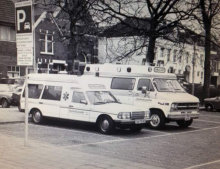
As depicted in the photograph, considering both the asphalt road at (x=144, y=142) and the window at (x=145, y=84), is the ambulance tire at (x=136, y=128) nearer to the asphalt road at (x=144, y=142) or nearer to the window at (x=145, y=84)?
the asphalt road at (x=144, y=142)

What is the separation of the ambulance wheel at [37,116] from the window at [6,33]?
1931cm

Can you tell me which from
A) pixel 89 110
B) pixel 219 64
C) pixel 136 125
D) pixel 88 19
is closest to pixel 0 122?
pixel 89 110

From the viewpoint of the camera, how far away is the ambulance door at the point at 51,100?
14.6 m

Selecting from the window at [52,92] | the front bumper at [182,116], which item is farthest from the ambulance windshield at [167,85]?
the window at [52,92]

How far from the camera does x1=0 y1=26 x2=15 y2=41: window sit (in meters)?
32.9

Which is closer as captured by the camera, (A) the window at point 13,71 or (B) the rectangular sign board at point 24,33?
(B) the rectangular sign board at point 24,33

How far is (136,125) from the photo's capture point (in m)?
13.5

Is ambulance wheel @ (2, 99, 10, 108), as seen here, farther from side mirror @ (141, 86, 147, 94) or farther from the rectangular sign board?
the rectangular sign board

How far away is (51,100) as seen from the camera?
14914 millimetres

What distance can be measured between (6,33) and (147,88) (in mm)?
21433

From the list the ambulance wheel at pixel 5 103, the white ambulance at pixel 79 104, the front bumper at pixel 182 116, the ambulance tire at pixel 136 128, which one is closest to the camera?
the white ambulance at pixel 79 104

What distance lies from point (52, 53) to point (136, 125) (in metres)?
25.0

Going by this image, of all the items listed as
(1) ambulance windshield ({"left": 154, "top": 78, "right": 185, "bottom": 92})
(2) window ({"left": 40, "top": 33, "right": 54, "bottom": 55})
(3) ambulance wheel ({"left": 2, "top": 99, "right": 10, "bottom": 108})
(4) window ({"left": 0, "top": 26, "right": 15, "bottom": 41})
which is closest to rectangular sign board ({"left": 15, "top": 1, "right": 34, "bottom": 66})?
(1) ambulance windshield ({"left": 154, "top": 78, "right": 185, "bottom": 92})

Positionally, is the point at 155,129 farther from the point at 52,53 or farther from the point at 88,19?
the point at 52,53
